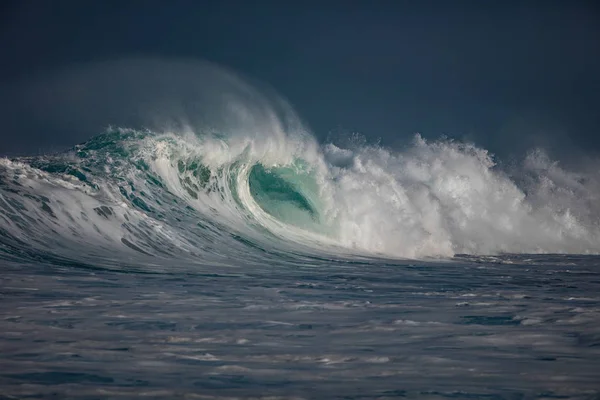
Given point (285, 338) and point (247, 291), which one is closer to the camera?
point (285, 338)

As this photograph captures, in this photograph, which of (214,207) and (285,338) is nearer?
(285,338)


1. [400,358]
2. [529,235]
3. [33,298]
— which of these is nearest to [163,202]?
[33,298]

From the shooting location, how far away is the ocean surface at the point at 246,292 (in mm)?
4641

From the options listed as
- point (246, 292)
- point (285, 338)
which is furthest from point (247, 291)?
point (285, 338)

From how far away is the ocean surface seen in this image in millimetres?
4641

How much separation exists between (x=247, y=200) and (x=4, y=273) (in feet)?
39.1

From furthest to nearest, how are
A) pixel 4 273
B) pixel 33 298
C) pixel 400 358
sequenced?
1. pixel 4 273
2. pixel 33 298
3. pixel 400 358

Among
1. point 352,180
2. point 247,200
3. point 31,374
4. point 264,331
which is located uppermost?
point 352,180

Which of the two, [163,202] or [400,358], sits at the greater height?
[163,202]

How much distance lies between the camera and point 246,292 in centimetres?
907

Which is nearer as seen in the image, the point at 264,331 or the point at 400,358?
the point at 400,358

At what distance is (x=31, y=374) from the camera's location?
453cm

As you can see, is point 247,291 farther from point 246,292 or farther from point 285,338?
point 285,338

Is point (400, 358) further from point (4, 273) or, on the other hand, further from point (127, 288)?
point (4, 273)
